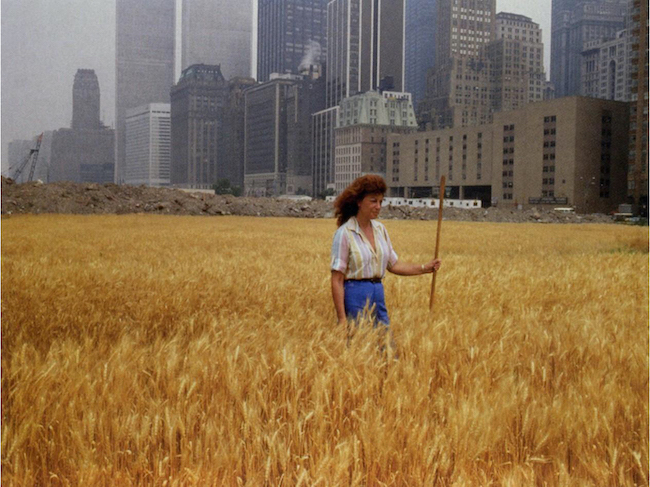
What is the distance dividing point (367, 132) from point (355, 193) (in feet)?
263

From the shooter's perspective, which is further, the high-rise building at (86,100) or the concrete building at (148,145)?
the concrete building at (148,145)

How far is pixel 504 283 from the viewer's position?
9391 mm

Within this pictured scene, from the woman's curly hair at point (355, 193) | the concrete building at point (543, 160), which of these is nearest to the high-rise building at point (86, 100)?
the woman's curly hair at point (355, 193)

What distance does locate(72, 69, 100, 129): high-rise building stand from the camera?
44031mm

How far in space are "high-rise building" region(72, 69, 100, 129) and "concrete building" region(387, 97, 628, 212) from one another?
172 ft

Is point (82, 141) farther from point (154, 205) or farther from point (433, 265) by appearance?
point (433, 265)

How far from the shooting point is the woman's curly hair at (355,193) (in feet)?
17.0

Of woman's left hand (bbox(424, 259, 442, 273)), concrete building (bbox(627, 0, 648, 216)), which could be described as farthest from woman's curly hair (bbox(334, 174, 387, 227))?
concrete building (bbox(627, 0, 648, 216))

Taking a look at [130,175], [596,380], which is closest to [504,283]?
[596,380]

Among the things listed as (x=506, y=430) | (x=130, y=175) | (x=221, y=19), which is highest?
(x=221, y=19)

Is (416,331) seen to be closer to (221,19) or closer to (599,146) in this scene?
→ (599,146)

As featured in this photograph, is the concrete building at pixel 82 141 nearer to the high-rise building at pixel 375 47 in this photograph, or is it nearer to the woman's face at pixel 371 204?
the woman's face at pixel 371 204

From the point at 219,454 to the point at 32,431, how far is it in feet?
3.03

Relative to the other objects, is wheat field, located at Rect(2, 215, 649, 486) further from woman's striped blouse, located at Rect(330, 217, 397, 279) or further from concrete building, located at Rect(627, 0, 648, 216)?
concrete building, located at Rect(627, 0, 648, 216)
